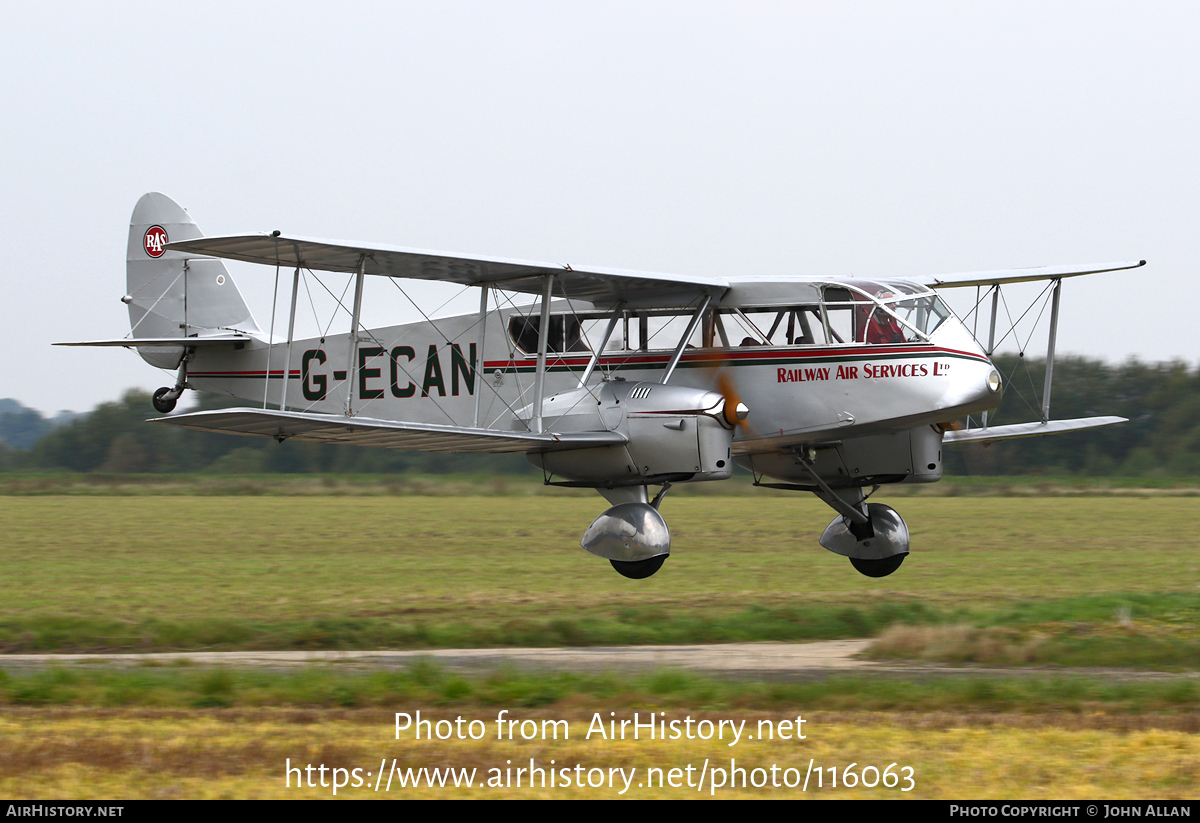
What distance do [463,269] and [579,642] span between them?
5.02 meters

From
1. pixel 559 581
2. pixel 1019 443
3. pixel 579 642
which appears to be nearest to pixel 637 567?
pixel 579 642

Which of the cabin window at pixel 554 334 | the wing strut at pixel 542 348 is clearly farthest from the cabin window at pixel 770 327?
the wing strut at pixel 542 348

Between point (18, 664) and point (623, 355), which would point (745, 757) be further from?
point (623, 355)

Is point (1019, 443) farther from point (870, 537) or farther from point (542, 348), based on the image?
point (542, 348)

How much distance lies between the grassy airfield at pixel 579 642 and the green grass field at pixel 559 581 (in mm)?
91

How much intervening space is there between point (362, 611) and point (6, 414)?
86704mm

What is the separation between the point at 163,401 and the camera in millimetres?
20750

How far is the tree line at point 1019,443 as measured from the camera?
1951 inches

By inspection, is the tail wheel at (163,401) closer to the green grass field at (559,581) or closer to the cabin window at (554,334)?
the green grass field at (559,581)

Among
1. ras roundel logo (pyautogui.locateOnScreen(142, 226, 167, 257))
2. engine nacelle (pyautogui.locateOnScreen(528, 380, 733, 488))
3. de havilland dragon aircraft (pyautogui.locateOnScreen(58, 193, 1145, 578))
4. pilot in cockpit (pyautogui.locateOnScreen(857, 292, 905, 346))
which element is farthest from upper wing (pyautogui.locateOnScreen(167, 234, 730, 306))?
ras roundel logo (pyautogui.locateOnScreen(142, 226, 167, 257))

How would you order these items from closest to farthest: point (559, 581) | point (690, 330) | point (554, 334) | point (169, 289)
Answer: point (690, 330) → point (554, 334) → point (169, 289) → point (559, 581)
